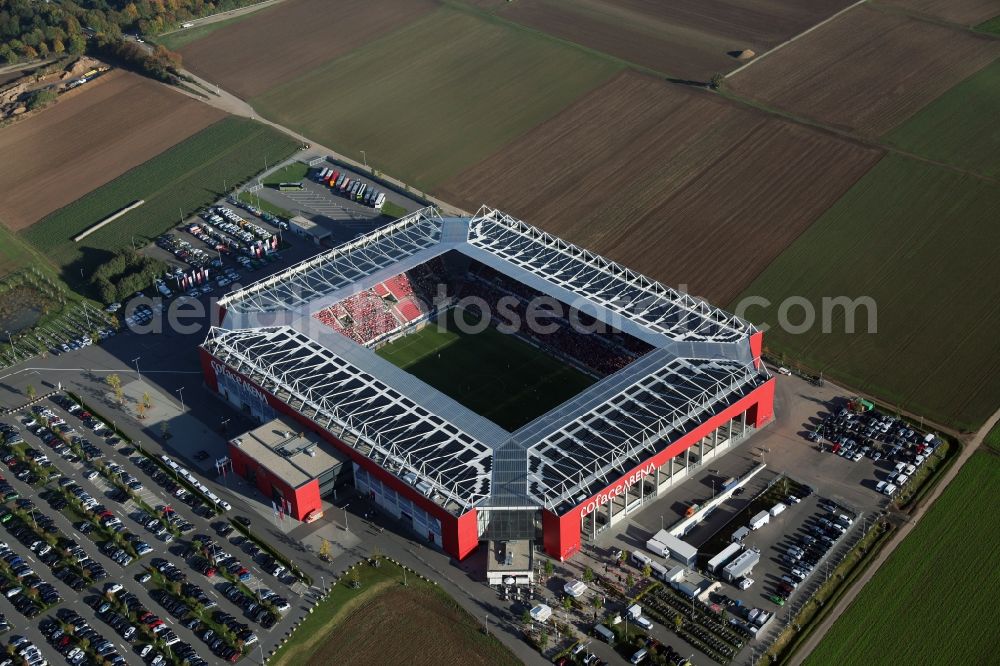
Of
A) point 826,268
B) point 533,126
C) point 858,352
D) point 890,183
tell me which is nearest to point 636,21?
point 533,126

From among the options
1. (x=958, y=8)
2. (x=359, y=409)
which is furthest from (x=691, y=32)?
(x=359, y=409)

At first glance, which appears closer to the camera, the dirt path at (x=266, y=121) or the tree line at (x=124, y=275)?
the tree line at (x=124, y=275)

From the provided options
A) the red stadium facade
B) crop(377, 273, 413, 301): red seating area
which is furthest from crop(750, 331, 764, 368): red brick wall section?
crop(377, 273, 413, 301): red seating area

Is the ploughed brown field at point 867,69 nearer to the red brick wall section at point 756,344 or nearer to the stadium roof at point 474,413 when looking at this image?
the stadium roof at point 474,413

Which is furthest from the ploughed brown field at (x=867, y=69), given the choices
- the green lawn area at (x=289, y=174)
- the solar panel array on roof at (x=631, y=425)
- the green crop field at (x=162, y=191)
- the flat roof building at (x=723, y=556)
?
the flat roof building at (x=723, y=556)

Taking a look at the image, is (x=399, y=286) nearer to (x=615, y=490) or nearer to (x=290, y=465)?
(x=290, y=465)

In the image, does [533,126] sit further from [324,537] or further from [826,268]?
[324,537]
